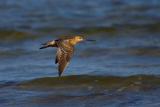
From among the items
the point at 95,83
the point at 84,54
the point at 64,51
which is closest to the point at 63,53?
the point at 64,51

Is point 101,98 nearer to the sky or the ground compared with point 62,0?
nearer to the ground

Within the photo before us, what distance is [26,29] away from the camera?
1557 centimetres

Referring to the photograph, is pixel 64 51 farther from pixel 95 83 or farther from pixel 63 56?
pixel 95 83

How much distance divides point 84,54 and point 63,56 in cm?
356

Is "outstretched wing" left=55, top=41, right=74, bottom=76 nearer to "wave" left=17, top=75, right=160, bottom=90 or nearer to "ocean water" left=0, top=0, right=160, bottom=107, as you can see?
"ocean water" left=0, top=0, right=160, bottom=107

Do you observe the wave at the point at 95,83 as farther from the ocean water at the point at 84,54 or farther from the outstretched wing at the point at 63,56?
the outstretched wing at the point at 63,56

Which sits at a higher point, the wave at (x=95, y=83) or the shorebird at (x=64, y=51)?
the shorebird at (x=64, y=51)

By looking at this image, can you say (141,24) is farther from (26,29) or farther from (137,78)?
(137,78)

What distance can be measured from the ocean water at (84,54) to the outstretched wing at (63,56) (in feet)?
1.83

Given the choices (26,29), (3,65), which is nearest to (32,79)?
(3,65)

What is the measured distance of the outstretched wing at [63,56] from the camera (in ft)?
30.3

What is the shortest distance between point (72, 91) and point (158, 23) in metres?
5.82

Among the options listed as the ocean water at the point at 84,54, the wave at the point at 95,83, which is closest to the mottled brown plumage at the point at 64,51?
the ocean water at the point at 84,54

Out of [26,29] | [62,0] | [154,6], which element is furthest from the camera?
[62,0]
